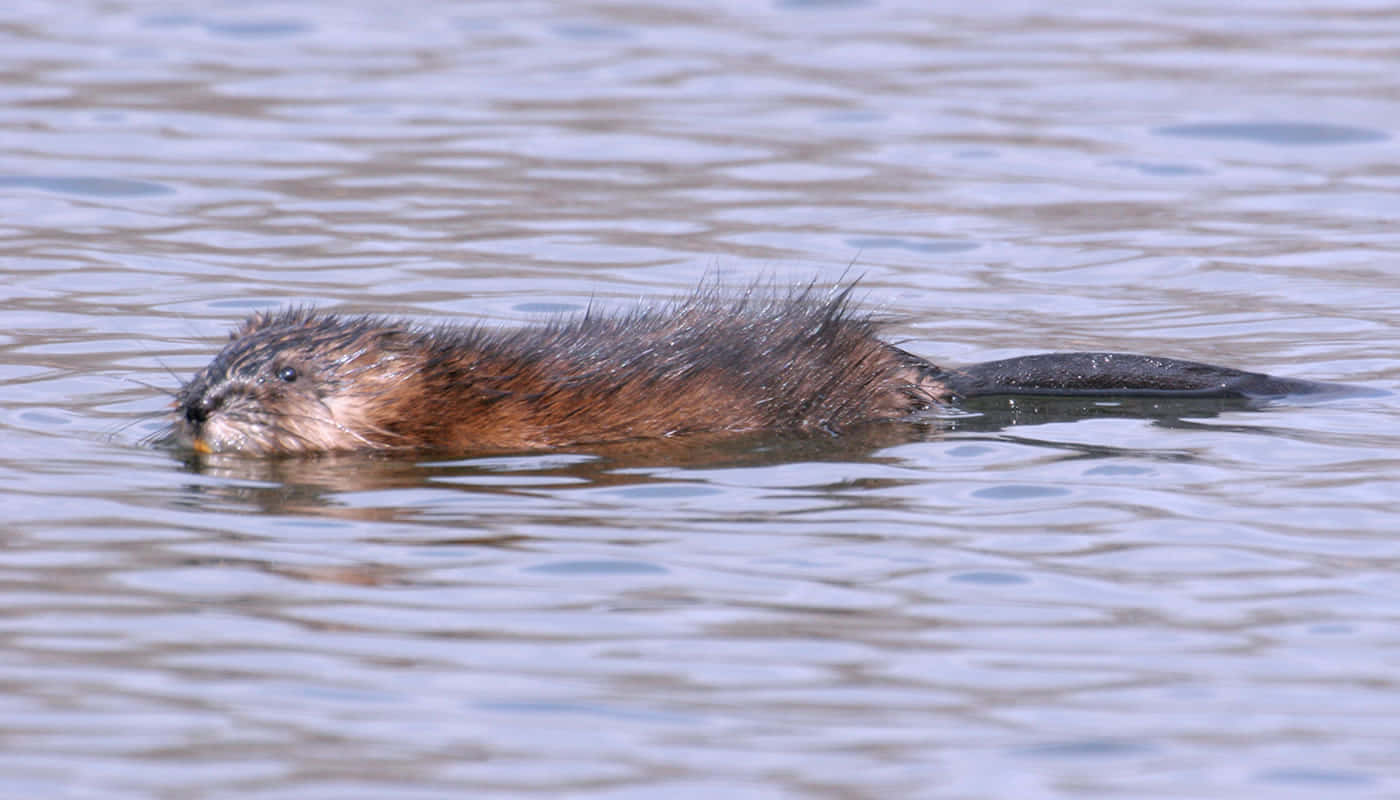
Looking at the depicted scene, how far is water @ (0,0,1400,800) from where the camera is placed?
606 cm

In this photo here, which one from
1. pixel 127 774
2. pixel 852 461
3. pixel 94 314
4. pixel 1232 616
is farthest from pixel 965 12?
pixel 127 774

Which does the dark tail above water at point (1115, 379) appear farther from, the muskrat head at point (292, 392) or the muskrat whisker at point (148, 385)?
the muskrat whisker at point (148, 385)

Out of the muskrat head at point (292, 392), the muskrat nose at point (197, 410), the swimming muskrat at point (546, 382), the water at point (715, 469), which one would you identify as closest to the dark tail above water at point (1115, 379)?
the swimming muskrat at point (546, 382)

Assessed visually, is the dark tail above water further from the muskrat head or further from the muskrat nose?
the muskrat nose

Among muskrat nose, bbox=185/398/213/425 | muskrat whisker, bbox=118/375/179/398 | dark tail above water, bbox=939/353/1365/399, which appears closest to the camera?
Answer: muskrat nose, bbox=185/398/213/425

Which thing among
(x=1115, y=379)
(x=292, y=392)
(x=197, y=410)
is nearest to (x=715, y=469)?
(x=292, y=392)

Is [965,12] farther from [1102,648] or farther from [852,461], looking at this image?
[1102,648]

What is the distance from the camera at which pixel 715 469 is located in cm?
873

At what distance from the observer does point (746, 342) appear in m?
9.45

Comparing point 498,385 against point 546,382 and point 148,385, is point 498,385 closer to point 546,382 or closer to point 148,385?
point 546,382

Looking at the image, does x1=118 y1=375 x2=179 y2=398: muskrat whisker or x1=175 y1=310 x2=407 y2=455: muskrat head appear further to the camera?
x1=118 y1=375 x2=179 y2=398: muskrat whisker

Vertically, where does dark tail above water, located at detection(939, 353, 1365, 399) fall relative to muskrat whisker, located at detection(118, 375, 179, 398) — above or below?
above

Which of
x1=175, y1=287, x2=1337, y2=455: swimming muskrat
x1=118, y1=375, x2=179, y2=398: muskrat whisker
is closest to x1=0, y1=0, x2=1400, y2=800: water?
x1=118, y1=375, x2=179, y2=398: muskrat whisker

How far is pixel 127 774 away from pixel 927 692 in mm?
2067
